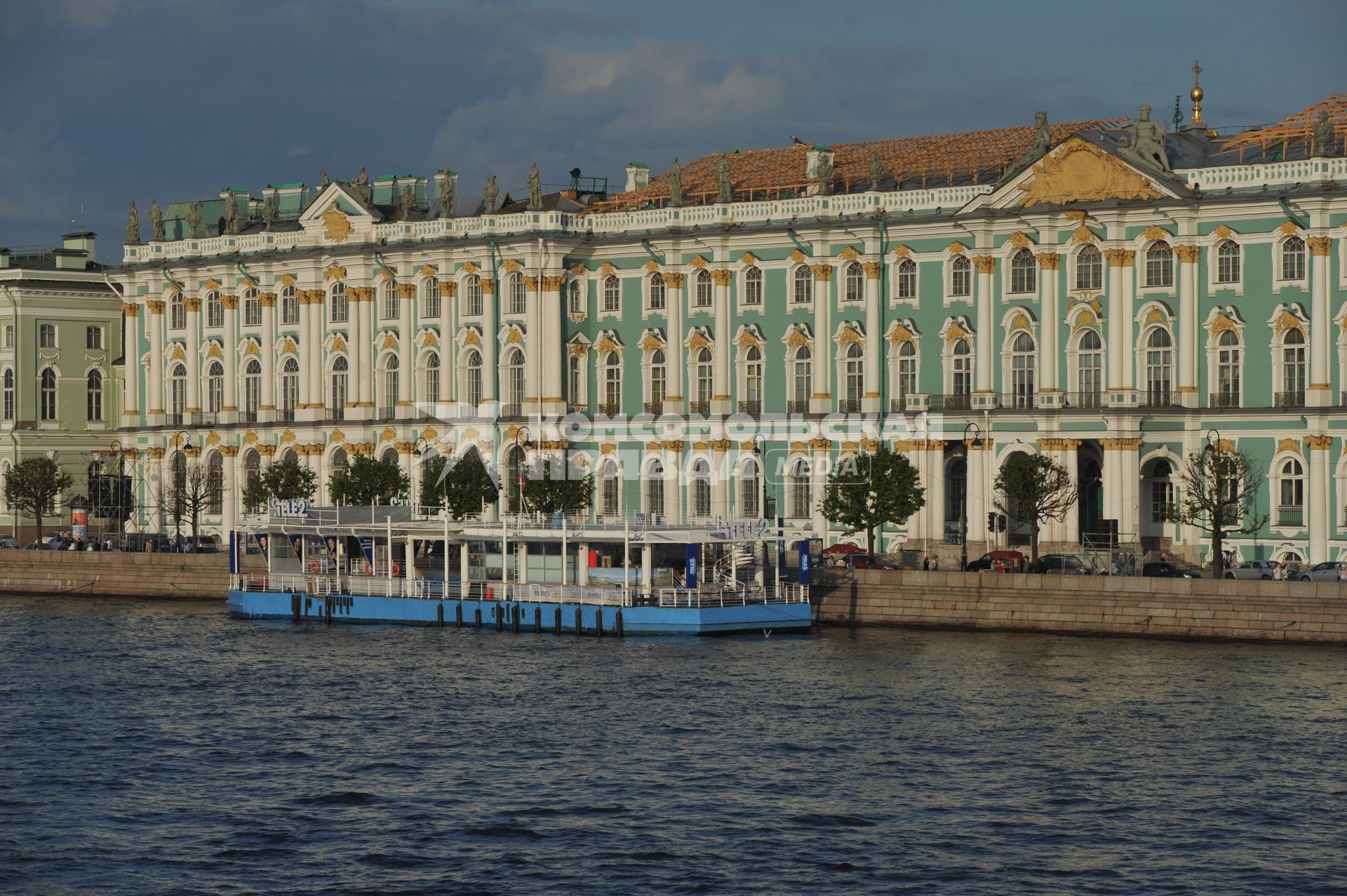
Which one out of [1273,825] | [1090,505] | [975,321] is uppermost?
[975,321]

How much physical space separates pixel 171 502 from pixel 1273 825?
2631 inches

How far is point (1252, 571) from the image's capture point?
7038 cm

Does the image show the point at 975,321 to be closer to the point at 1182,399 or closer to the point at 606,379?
the point at 1182,399

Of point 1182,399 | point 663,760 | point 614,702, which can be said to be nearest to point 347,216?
point 1182,399

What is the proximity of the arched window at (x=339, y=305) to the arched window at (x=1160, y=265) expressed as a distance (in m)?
33.4

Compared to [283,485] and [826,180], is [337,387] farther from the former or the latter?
[826,180]

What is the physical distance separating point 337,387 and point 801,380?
20.8 meters

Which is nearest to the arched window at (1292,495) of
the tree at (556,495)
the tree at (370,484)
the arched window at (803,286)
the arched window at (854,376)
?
the arched window at (854,376)

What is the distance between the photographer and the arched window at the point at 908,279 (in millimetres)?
83250

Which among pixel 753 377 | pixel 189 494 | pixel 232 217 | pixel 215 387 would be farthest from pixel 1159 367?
pixel 232 217

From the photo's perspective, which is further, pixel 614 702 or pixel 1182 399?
pixel 1182 399

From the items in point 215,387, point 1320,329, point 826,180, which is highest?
point 826,180

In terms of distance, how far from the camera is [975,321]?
268 feet

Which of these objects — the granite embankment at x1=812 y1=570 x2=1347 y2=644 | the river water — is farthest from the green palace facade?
the river water
